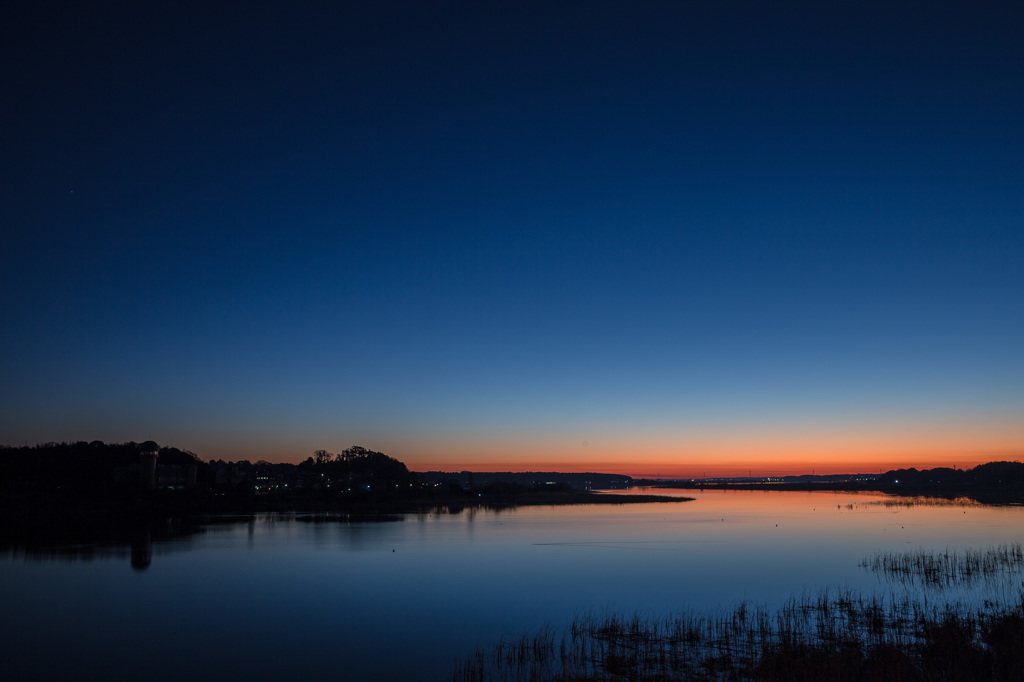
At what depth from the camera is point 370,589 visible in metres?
32.6

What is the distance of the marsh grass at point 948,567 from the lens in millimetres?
29469

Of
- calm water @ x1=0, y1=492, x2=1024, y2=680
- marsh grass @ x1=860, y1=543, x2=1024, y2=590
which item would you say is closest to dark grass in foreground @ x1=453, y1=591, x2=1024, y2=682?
calm water @ x1=0, y1=492, x2=1024, y2=680

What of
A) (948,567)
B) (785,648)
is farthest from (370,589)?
(948,567)

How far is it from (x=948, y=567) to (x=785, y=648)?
822 inches

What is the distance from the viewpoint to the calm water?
2039cm

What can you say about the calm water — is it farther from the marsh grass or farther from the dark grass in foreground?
the dark grass in foreground

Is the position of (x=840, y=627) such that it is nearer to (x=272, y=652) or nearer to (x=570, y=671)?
(x=570, y=671)

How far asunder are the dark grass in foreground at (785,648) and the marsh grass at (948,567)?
20.1ft

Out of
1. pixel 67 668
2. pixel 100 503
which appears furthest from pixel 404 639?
pixel 100 503

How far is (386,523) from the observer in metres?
74.9

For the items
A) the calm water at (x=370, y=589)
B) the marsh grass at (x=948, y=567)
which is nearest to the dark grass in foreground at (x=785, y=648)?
the calm water at (x=370, y=589)

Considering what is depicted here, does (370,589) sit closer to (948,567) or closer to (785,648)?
(785,648)

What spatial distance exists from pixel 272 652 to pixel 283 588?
12783 mm

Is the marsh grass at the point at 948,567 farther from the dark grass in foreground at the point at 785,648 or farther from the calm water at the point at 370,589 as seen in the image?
the dark grass in foreground at the point at 785,648
